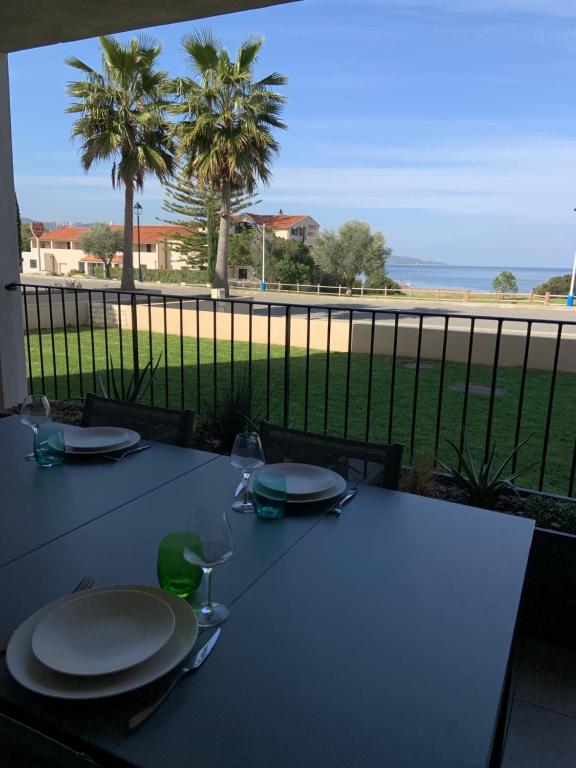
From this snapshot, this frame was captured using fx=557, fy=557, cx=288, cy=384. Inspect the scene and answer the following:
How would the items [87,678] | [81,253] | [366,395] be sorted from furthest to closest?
[81,253]
[366,395]
[87,678]

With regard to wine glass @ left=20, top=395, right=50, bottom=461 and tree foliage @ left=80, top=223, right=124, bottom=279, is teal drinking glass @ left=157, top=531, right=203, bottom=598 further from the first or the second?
tree foliage @ left=80, top=223, right=124, bottom=279

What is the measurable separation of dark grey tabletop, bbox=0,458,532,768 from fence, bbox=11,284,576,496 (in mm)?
1580

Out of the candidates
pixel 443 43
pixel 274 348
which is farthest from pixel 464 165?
pixel 274 348

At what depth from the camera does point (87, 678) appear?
812mm

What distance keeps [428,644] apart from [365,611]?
131mm

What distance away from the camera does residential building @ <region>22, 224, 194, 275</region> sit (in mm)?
44625

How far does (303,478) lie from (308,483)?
44 millimetres

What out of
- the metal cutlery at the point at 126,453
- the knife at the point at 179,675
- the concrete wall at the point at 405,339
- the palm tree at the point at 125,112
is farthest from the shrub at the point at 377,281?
the knife at the point at 179,675

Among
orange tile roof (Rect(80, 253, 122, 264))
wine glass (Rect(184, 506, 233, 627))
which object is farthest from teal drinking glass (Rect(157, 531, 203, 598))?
orange tile roof (Rect(80, 253, 122, 264))

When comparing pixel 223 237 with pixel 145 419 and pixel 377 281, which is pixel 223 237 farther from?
pixel 377 281

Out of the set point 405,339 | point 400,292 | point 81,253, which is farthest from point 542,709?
point 81,253

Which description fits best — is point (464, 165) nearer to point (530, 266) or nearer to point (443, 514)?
point (443, 514)

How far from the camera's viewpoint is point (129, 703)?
788 millimetres

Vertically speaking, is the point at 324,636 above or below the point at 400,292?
above
